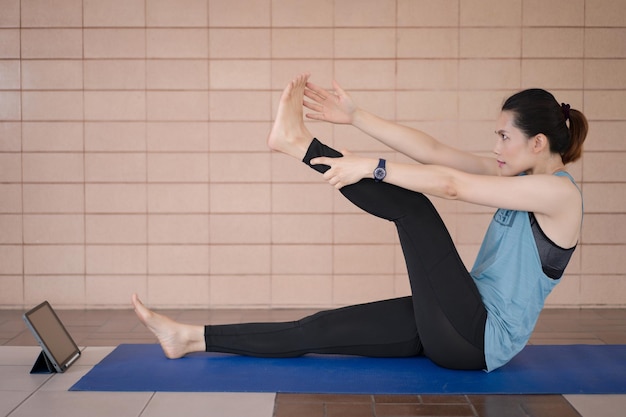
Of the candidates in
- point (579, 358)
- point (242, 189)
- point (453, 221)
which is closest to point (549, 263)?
point (579, 358)

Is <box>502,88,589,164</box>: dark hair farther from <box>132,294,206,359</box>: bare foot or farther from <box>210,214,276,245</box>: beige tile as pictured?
<box>210,214,276,245</box>: beige tile

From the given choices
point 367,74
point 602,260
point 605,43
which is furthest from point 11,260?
point 605,43

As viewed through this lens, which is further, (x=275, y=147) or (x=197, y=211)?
(x=197, y=211)

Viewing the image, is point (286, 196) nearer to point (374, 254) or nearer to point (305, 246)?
point (305, 246)

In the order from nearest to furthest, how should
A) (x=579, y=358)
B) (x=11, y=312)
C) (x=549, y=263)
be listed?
1. (x=549, y=263)
2. (x=579, y=358)
3. (x=11, y=312)

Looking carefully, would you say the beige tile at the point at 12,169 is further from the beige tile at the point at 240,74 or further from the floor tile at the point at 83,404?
the floor tile at the point at 83,404

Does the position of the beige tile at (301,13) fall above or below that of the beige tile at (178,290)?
above

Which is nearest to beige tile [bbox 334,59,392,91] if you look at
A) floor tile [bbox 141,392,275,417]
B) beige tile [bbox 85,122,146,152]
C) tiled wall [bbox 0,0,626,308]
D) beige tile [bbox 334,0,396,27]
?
tiled wall [bbox 0,0,626,308]

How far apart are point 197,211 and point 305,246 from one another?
71 cm

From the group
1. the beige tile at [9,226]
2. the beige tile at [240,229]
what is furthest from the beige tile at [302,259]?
the beige tile at [9,226]

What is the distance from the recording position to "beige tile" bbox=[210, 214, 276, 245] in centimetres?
434

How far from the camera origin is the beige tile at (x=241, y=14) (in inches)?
168

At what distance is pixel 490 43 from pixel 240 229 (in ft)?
6.38

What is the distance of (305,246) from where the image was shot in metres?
4.35
